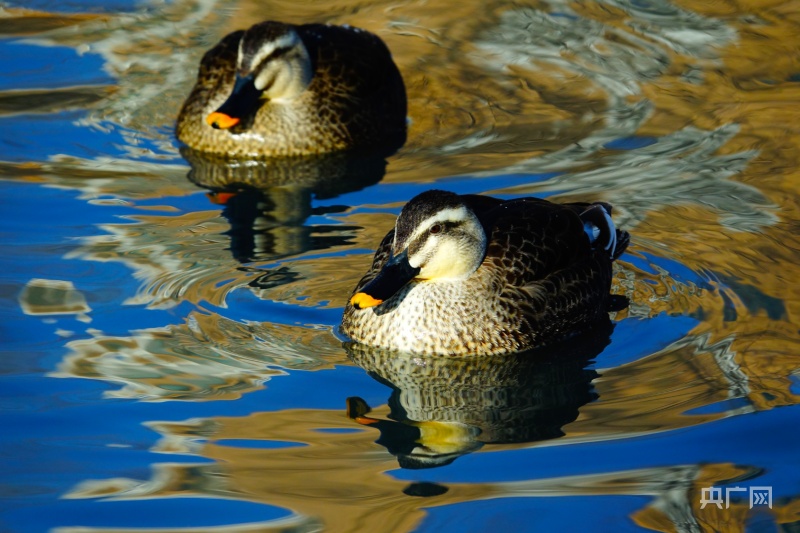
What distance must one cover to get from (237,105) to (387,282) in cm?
406

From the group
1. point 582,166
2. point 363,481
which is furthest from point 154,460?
point 582,166

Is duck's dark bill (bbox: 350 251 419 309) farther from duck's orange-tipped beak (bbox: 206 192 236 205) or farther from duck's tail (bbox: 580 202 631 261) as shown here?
duck's orange-tipped beak (bbox: 206 192 236 205)

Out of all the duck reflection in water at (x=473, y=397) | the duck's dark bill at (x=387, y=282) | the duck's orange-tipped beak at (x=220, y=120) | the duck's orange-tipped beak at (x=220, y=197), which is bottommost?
the duck reflection in water at (x=473, y=397)

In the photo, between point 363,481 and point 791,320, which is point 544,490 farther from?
point 791,320

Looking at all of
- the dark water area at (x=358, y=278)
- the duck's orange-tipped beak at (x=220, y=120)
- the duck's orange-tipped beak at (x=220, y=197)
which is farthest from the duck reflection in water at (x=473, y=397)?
the duck's orange-tipped beak at (x=220, y=120)

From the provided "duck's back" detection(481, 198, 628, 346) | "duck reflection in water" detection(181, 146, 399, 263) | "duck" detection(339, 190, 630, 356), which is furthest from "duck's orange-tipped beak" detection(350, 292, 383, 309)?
"duck reflection in water" detection(181, 146, 399, 263)

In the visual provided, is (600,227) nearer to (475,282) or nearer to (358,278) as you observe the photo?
(475,282)

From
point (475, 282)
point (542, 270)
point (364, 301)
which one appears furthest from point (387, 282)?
point (542, 270)

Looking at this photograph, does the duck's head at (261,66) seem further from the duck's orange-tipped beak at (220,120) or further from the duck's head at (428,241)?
the duck's head at (428,241)

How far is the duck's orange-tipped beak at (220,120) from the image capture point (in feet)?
36.1

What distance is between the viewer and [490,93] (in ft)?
41.7

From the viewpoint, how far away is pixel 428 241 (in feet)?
25.3

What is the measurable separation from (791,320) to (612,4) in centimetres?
705

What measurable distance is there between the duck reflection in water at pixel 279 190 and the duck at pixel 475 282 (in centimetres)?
153
